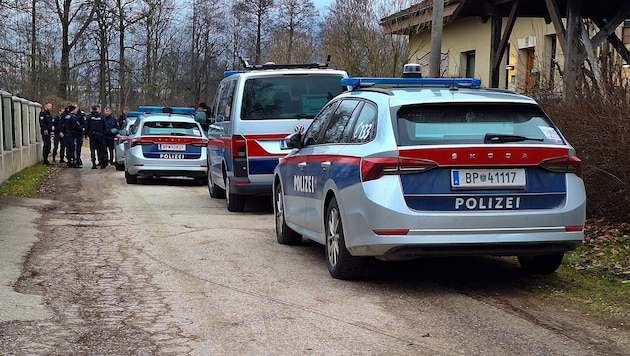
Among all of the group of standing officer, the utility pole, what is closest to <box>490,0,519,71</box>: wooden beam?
the utility pole

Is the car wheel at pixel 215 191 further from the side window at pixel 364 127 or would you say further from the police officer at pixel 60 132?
the police officer at pixel 60 132

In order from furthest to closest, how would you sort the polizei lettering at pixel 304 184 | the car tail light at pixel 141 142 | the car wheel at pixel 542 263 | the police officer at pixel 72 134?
the police officer at pixel 72 134, the car tail light at pixel 141 142, the polizei lettering at pixel 304 184, the car wheel at pixel 542 263

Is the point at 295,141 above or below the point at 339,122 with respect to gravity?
below

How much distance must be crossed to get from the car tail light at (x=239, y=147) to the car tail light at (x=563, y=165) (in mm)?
6253

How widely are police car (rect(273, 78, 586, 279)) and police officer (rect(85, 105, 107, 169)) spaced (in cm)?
1748

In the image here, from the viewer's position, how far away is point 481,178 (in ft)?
20.7

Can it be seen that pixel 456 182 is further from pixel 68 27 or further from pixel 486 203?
pixel 68 27

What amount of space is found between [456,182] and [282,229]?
3.50 meters

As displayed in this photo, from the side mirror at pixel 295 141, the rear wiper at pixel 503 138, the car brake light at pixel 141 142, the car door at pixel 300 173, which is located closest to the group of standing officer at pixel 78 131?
the car brake light at pixel 141 142

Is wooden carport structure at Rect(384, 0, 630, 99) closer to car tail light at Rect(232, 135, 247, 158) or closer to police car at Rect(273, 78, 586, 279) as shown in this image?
police car at Rect(273, 78, 586, 279)

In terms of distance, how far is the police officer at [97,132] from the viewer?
2338 centimetres

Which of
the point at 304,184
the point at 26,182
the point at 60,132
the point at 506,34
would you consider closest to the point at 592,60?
the point at 506,34

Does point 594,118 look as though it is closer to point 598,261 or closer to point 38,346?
point 598,261

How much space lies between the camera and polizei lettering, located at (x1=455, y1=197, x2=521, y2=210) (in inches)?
248
